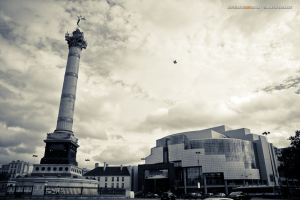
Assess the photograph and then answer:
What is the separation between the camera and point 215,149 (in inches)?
4055

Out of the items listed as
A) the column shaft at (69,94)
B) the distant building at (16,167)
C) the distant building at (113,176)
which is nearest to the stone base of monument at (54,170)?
the column shaft at (69,94)

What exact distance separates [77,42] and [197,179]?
231ft

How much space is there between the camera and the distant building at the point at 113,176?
93.6 meters

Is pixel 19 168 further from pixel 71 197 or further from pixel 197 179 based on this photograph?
pixel 71 197

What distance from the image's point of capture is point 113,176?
314ft

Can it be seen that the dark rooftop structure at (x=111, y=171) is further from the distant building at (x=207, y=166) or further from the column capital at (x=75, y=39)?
the column capital at (x=75, y=39)

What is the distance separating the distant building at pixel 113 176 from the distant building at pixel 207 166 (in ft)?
20.5

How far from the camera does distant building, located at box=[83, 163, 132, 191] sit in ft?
307

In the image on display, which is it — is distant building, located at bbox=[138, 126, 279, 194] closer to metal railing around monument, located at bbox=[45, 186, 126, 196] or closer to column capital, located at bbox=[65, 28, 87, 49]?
metal railing around monument, located at bbox=[45, 186, 126, 196]

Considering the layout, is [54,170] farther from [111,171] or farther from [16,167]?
[16,167]

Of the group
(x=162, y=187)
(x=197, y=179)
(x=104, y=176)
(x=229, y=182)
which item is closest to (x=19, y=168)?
(x=104, y=176)

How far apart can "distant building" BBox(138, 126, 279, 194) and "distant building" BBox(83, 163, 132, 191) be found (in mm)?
6252

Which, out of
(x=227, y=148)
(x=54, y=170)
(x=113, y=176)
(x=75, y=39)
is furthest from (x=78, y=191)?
(x=227, y=148)

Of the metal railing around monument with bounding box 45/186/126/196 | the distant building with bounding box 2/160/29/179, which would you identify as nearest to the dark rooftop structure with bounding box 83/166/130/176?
the metal railing around monument with bounding box 45/186/126/196
